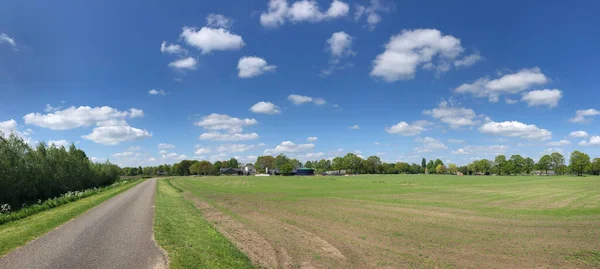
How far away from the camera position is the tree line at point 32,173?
3694 cm

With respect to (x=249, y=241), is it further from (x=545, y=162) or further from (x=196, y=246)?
(x=545, y=162)

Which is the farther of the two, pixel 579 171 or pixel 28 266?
pixel 579 171

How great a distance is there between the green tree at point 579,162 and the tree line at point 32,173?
225091 millimetres

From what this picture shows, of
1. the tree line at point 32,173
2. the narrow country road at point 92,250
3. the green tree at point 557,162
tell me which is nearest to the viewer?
the narrow country road at point 92,250

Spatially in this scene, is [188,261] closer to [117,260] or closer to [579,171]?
[117,260]

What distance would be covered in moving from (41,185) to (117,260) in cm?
4870

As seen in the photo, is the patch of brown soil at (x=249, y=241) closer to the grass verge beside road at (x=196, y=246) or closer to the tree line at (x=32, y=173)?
the grass verge beside road at (x=196, y=246)

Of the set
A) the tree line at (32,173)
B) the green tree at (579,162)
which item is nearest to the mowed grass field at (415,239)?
the tree line at (32,173)

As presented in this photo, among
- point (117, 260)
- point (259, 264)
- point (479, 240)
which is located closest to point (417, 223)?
point (479, 240)

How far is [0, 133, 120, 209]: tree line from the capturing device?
1454 inches

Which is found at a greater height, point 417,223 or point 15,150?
point 15,150

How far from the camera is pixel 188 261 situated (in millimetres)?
10258

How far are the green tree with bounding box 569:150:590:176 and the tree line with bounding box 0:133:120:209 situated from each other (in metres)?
225

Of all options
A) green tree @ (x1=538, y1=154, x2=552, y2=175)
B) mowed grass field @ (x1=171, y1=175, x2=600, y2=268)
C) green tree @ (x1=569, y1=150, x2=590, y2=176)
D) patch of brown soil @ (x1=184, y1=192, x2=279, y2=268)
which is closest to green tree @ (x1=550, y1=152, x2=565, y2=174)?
green tree @ (x1=538, y1=154, x2=552, y2=175)
